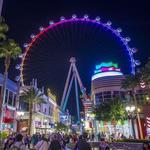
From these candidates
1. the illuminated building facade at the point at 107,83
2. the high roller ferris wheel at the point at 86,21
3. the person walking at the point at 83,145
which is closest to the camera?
the person walking at the point at 83,145

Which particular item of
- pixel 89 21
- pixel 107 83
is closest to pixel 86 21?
pixel 89 21

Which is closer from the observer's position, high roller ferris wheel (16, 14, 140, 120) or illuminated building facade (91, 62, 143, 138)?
high roller ferris wheel (16, 14, 140, 120)

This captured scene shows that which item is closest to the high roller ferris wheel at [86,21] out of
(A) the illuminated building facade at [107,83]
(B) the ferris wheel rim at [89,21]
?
(B) the ferris wheel rim at [89,21]

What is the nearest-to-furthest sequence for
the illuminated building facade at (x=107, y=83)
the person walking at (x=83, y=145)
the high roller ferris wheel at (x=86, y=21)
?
the person walking at (x=83, y=145)
the high roller ferris wheel at (x=86, y=21)
the illuminated building facade at (x=107, y=83)

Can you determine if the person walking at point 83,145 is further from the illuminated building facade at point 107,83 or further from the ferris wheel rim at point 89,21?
the illuminated building facade at point 107,83

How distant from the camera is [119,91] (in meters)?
92.9

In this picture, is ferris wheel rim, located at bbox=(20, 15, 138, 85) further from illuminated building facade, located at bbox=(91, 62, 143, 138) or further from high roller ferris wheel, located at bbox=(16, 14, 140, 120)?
illuminated building facade, located at bbox=(91, 62, 143, 138)

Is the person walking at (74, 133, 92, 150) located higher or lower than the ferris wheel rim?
lower

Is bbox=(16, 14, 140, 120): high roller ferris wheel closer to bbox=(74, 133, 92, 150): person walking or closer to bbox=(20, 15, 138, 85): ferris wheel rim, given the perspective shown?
bbox=(20, 15, 138, 85): ferris wheel rim

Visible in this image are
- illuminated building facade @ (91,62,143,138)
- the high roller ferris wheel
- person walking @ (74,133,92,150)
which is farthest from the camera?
illuminated building facade @ (91,62,143,138)

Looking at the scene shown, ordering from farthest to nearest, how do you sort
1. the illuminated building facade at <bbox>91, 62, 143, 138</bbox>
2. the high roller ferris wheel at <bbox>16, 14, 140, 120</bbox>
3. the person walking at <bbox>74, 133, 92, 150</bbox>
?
the illuminated building facade at <bbox>91, 62, 143, 138</bbox> < the high roller ferris wheel at <bbox>16, 14, 140, 120</bbox> < the person walking at <bbox>74, 133, 92, 150</bbox>

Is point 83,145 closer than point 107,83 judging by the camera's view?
Yes

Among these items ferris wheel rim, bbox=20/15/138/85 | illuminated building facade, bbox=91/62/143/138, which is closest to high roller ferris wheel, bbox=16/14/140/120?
ferris wheel rim, bbox=20/15/138/85

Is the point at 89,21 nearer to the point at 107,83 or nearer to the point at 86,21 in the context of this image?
the point at 86,21
